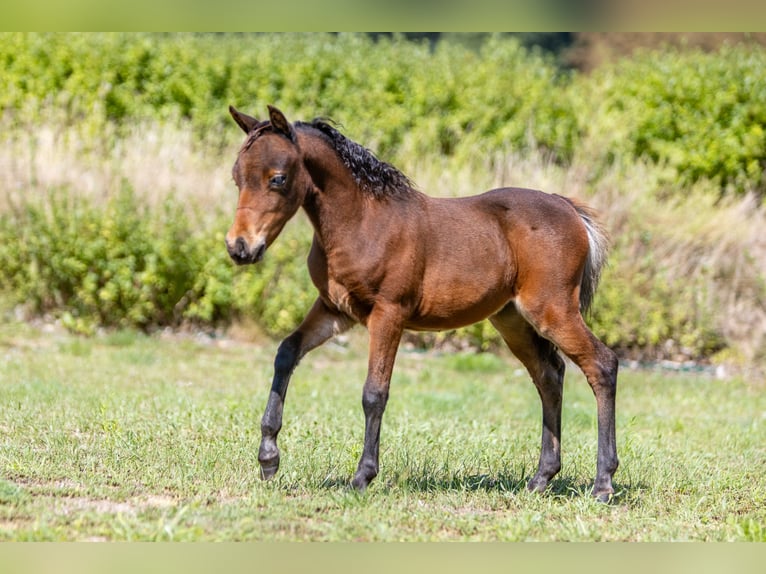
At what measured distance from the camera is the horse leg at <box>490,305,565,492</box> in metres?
6.59

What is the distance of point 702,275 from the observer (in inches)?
508

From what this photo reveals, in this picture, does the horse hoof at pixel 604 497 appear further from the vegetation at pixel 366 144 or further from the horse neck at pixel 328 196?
the vegetation at pixel 366 144

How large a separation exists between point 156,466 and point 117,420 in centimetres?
133

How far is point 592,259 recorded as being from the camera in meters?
6.59

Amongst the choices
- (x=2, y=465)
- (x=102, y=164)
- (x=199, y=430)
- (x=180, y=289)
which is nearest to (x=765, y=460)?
(x=199, y=430)

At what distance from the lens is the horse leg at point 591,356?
625 centimetres

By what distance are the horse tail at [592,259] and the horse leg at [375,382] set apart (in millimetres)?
1464

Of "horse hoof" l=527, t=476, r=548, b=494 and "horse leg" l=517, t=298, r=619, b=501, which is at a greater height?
"horse leg" l=517, t=298, r=619, b=501

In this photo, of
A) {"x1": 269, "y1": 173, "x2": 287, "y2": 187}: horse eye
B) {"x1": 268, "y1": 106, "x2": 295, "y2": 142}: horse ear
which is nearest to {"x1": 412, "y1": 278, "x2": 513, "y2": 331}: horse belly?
{"x1": 269, "y1": 173, "x2": 287, "y2": 187}: horse eye

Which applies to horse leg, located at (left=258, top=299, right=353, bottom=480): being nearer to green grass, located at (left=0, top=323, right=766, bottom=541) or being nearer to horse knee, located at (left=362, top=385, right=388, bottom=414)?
green grass, located at (left=0, top=323, right=766, bottom=541)

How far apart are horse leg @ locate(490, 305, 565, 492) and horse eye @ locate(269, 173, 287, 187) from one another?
1.87 metres

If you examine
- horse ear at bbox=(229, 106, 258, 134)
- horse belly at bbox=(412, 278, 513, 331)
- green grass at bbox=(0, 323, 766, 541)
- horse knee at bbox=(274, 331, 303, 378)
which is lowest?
green grass at bbox=(0, 323, 766, 541)

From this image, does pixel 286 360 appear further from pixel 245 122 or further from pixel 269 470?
pixel 245 122

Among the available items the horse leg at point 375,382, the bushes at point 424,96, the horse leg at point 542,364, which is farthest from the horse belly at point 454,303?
the bushes at point 424,96
